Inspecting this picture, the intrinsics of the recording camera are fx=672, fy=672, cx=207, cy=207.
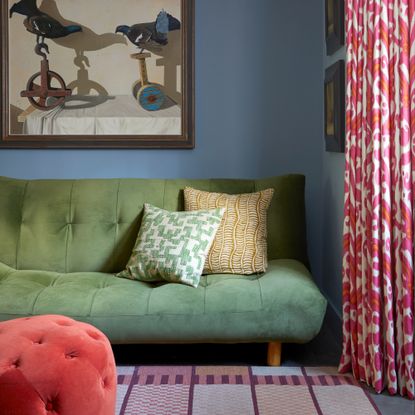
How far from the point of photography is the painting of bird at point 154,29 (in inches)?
153

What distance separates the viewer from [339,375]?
288 cm

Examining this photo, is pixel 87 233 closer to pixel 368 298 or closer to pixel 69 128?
pixel 69 128

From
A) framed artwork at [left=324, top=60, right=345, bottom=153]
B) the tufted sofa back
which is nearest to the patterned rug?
the tufted sofa back

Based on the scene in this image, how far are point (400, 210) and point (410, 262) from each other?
20 centimetres

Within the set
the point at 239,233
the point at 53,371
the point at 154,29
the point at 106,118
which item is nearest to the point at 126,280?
the point at 239,233

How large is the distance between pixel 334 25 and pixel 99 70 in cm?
136

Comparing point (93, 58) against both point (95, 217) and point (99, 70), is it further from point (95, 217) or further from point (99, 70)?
point (95, 217)

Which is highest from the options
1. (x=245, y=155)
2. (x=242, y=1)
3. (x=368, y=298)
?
(x=242, y=1)

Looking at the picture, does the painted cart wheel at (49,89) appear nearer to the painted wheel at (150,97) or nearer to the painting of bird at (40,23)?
the painting of bird at (40,23)

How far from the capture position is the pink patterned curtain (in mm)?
2520

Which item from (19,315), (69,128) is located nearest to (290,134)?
(69,128)

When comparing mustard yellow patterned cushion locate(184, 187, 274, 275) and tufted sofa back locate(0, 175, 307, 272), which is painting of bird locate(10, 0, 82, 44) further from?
mustard yellow patterned cushion locate(184, 187, 274, 275)

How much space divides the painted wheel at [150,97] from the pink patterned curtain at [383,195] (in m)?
1.35

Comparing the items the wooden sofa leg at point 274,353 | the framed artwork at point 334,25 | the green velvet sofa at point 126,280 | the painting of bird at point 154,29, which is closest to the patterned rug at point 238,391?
the wooden sofa leg at point 274,353
